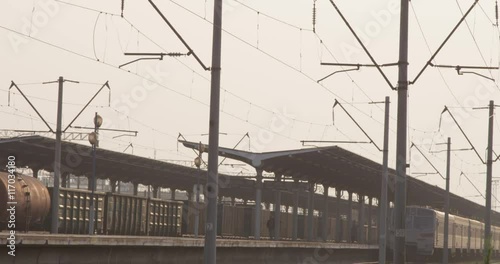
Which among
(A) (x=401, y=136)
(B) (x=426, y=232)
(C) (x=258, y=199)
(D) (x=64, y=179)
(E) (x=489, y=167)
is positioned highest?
(E) (x=489, y=167)

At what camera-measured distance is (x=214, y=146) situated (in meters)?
21.4

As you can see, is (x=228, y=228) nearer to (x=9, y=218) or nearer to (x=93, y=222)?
(x=93, y=222)

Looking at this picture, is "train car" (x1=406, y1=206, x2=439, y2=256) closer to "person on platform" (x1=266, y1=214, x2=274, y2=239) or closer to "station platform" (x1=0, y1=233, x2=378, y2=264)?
"person on platform" (x1=266, y1=214, x2=274, y2=239)

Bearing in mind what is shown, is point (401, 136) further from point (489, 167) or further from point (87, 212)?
point (489, 167)

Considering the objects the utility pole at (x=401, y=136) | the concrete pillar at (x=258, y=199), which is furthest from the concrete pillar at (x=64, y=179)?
the utility pole at (x=401, y=136)

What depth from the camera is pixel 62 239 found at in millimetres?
25000

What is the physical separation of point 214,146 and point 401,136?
173 inches

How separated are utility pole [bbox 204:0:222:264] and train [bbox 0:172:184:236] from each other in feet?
40.0

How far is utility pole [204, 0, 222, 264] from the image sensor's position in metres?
21.1

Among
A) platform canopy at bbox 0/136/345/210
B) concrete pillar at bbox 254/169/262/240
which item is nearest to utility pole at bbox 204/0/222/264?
platform canopy at bbox 0/136/345/210

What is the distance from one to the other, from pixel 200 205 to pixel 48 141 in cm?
1135

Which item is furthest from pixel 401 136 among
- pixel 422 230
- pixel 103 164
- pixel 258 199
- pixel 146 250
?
pixel 422 230

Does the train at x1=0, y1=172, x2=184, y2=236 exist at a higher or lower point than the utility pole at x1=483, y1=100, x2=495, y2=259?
lower

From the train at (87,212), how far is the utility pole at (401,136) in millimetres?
13951
